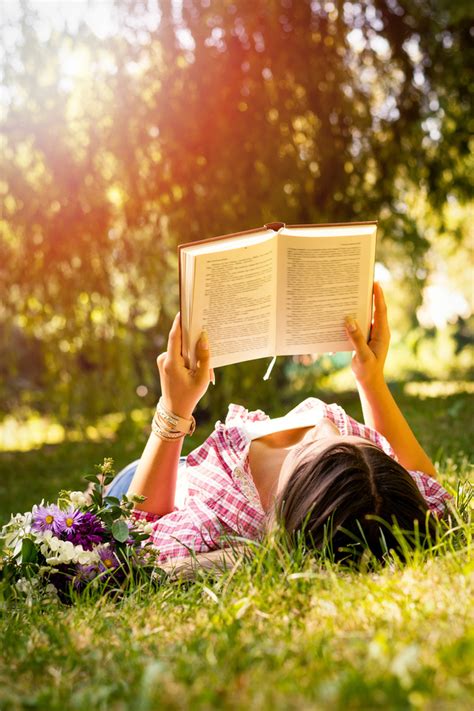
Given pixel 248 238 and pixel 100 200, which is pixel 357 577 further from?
pixel 100 200

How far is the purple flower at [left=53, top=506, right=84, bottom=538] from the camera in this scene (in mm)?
2178

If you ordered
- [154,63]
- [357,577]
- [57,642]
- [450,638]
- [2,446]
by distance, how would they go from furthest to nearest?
[2,446] → [154,63] → [357,577] → [57,642] → [450,638]

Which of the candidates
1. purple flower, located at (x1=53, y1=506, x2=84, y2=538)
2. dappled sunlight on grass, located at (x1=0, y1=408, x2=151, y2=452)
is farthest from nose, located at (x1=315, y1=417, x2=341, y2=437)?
dappled sunlight on grass, located at (x1=0, y1=408, x2=151, y2=452)

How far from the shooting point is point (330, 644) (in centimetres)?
147

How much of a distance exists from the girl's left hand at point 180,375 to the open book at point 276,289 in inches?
0.9

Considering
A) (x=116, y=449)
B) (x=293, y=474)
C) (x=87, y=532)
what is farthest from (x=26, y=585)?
(x=116, y=449)

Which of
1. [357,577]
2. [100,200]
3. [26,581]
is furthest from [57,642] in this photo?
[100,200]

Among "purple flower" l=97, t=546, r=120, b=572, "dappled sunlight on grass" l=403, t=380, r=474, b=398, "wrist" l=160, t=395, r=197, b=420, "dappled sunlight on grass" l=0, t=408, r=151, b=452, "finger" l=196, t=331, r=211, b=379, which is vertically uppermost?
"finger" l=196, t=331, r=211, b=379

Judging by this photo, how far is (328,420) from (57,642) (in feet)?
3.69

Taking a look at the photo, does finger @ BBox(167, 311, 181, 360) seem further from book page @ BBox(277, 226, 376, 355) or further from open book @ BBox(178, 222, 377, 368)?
book page @ BBox(277, 226, 376, 355)

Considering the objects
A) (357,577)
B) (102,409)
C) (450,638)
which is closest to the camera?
(450,638)

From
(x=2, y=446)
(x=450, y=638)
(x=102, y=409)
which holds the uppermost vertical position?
(x=450, y=638)

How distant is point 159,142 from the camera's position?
242 inches

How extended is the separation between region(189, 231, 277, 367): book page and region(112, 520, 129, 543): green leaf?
462 millimetres
